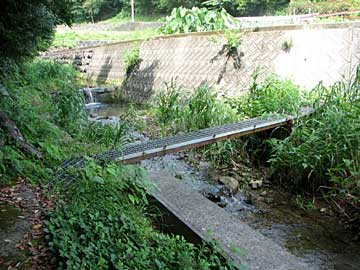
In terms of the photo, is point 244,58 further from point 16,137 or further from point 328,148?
point 16,137

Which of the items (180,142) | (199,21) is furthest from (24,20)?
(199,21)

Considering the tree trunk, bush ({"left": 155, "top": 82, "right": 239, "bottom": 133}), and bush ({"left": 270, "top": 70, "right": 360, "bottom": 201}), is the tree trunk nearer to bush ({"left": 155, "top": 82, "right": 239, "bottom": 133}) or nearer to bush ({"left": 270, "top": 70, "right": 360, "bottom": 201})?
bush ({"left": 270, "top": 70, "right": 360, "bottom": 201})

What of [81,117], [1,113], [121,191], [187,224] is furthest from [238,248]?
[81,117]

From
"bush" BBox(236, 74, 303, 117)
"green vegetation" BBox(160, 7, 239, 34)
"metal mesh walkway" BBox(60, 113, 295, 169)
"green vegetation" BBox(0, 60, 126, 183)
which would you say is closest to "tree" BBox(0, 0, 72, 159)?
"green vegetation" BBox(0, 60, 126, 183)

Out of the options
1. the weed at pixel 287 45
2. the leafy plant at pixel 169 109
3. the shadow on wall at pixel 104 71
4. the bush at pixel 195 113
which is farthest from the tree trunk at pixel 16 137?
the shadow on wall at pixel 104 71

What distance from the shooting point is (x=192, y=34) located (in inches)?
354

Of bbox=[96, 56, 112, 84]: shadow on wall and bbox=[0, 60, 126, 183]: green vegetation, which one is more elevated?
bbox=[0, 60, 126, 183]: green vegetation

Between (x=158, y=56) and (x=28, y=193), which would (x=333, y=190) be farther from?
(x=158, y=56)

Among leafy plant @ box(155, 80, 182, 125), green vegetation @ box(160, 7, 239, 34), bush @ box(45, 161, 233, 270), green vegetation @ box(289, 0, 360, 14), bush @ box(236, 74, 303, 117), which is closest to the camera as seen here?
bush @ box(45, 161, 233, 270)

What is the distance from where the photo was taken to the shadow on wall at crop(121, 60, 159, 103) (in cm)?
1043

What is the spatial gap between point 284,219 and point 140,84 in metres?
7.62

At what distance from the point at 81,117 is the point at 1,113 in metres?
2.26

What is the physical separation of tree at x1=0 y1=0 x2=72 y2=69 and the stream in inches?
80.6

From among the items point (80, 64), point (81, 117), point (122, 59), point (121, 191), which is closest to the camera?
point (121, 191)
